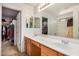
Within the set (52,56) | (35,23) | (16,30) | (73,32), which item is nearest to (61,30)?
(73,32)

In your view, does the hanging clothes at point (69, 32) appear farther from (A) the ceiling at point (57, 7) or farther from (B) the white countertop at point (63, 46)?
(A) the ceiling at point (57, 7)

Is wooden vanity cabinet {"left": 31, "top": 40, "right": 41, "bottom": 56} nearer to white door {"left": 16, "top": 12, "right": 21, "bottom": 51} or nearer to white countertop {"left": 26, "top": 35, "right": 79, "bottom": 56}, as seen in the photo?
white countertop {"left": 26, "top": 35, "right": 79, "bottom": 56}

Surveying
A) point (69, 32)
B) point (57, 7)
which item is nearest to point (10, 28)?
point (57, 7)

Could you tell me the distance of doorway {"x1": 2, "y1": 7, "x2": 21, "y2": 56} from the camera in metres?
1.67

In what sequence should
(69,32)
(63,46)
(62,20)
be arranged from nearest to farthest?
1. (63,46)
2. (69,32)
3. (62,20)

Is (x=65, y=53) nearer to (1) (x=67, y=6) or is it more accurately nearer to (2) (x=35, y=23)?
(1) (x=67, y=6)

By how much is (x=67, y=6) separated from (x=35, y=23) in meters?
0.93

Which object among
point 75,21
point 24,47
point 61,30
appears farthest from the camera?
point 24,47

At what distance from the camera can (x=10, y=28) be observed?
174 centimetres

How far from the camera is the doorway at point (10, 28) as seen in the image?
5.49 ft

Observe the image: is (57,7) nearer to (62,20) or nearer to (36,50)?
(62,20)

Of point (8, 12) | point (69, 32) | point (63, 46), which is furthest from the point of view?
point (8, 12)

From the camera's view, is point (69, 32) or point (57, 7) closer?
point (69, 32)

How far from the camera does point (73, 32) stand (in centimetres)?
135
